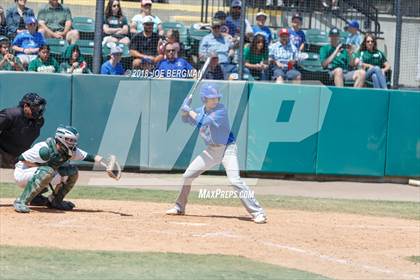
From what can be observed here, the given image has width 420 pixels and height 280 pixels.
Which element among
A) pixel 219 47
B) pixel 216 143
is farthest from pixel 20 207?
pixel 219 47

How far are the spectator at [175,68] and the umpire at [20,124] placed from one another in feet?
17.1

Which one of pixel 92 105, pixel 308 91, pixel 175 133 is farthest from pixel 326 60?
pixel 92 105

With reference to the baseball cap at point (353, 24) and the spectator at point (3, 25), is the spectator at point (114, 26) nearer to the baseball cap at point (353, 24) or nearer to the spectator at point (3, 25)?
the spectator at point (3, 25)

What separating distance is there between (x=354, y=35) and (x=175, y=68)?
13.5 ft

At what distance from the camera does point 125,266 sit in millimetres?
8562

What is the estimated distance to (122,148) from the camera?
16812 mm

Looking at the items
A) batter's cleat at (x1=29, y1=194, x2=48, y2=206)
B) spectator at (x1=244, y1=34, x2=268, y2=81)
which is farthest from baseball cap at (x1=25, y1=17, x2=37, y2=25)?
batter's cleat at (x1=29, y1=194, x2=48, y2=206)

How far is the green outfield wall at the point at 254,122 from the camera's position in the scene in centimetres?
1666

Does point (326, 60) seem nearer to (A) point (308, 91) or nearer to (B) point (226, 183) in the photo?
(A) point (308, 91)

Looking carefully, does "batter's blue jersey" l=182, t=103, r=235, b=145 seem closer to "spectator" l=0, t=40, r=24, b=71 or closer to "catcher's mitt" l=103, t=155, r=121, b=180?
"catcher's mitt" l=103, t=155, r=121, b=180

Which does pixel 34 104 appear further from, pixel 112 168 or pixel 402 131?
pixel 402 131

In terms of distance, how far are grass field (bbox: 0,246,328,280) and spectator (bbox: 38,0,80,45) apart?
7.96m

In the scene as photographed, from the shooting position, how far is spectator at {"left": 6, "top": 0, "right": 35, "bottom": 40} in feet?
53.0

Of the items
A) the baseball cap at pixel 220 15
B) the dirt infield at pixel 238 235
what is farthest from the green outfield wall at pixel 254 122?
the dirt infield at pixel 238 235
